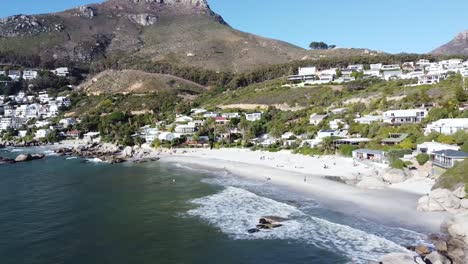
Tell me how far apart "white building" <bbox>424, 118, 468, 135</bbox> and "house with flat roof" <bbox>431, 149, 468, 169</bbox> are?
30.8 feet

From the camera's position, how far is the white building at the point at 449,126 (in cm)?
4519

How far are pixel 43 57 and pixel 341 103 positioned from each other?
450ft

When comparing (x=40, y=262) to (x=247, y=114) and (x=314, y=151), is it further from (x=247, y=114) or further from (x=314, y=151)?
(x=247, y=114)

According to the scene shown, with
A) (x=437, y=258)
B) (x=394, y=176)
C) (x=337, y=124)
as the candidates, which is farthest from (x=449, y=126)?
(x=437, y=258)

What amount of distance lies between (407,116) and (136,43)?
14534cm

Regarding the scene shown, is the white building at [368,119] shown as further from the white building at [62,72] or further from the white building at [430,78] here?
the white building at [62,72]

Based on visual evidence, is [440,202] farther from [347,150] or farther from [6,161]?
[6,161]

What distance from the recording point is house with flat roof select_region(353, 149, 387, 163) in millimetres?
43312

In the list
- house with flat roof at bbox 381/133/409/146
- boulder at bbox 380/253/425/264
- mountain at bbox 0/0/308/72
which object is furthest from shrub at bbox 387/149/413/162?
mountain at bbox 0/0/308/72

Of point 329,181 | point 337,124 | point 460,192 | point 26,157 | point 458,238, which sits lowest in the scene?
point 26,157

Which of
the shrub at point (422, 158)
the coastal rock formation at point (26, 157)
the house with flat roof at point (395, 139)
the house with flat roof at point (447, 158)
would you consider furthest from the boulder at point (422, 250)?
the coastal rock formation at point (26, 157)

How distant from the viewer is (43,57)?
167m

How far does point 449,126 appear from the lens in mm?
45969

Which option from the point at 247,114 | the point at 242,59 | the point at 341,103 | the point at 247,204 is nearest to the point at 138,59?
the point at 242,59
